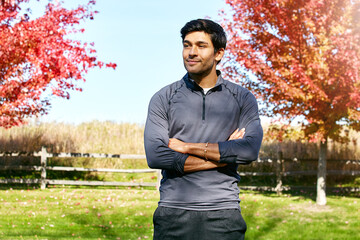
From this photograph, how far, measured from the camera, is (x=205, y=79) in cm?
279

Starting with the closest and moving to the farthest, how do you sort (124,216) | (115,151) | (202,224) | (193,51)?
A: (202,224)
(193,51)
(124,216)
(115,151)

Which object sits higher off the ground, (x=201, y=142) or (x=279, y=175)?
(x=201, y=142)

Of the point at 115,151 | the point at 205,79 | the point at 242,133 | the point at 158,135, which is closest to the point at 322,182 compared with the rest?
the point at 115,151

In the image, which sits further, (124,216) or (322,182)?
(322,182)

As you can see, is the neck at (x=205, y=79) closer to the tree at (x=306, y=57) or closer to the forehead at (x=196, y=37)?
the forehead at (x=196, y=37)

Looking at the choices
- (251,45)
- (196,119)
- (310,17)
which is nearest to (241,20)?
(251,45)

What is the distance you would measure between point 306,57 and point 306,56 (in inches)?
4.8

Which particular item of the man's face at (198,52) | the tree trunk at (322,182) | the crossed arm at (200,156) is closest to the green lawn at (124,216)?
the tree trunk at (322,182)

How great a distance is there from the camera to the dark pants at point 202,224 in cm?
253

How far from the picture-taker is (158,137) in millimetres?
2730

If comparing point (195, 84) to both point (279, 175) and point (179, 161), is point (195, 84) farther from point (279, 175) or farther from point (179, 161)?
A: point (279, 175)

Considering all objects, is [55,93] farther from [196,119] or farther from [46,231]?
[196,119]

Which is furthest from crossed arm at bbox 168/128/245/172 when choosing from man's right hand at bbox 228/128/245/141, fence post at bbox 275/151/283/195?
fence post at bbox 275/151/283/195

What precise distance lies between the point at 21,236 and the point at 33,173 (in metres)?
10.7
